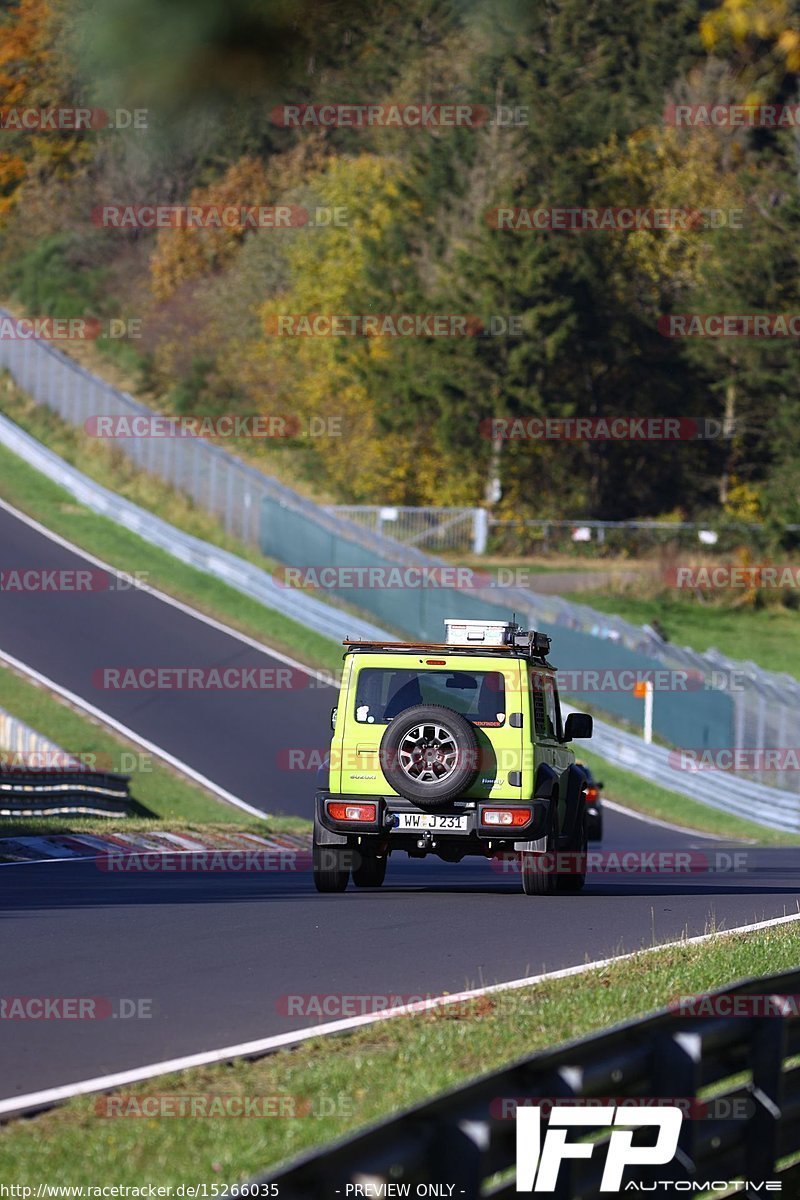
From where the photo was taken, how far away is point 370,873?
17.0 m

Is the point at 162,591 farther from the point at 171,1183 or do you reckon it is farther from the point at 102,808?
the point at 171,1183

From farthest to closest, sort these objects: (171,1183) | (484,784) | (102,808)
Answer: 1. (102,808)
2. (484,784)
3. (171,1183)

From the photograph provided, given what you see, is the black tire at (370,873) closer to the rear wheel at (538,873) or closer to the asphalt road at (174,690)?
the rear wheel at (538,873)

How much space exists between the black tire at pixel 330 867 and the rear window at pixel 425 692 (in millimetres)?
1197

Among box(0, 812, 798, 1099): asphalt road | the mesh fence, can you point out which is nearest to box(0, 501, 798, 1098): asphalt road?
box(0, 812, 798, 1099): asphalt road

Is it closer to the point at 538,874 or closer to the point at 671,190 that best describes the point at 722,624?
the point at 671,190

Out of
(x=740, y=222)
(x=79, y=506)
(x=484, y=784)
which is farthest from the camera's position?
(x=740, y=222)

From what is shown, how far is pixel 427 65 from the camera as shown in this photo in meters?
85.8

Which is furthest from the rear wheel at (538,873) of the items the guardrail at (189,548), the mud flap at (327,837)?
the guardrail at (189,548)

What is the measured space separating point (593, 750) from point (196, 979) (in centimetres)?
2692

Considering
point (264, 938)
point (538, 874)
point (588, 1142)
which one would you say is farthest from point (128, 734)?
point (588, 1142)

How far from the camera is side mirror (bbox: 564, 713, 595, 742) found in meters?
16.3

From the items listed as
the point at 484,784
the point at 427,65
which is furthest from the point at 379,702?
the point at 427,65

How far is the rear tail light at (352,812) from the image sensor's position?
15.1 m
